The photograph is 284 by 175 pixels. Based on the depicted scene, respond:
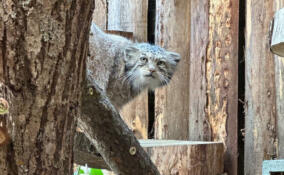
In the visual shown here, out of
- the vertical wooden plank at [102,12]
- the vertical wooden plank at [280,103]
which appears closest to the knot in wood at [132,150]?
the vertical wooden plank at [280,103]

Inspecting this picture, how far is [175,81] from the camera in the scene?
13.5 feet

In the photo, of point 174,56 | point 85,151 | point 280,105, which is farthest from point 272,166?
point 174,56

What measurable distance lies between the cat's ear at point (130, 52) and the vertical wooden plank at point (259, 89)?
0.96m

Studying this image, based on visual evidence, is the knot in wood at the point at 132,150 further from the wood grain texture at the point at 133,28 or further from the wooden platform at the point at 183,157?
the wood grain texture at the point at 133,28

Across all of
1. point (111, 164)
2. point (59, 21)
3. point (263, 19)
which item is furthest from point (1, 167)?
point (263, 19)

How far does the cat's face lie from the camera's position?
12.4 ft

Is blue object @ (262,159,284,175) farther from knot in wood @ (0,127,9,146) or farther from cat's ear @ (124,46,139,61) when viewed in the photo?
knot in wood @ (0,127,9,146)

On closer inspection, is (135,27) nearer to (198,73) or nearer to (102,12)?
(102,12)

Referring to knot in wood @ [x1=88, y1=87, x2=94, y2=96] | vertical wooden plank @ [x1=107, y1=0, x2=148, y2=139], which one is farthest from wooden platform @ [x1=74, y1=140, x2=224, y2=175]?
knot in wood @ [x1=88, y1=87, x2=94, y2=96]

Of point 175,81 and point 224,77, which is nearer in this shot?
point 224,77

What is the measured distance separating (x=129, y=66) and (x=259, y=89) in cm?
116

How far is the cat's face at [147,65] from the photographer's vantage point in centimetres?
378

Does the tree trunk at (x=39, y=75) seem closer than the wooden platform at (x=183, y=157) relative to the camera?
Yes

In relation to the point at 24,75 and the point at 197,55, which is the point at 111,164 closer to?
the point at 24,75
